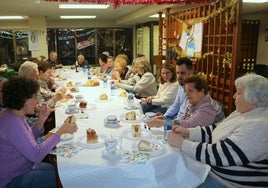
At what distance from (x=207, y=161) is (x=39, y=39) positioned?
8.08 meters

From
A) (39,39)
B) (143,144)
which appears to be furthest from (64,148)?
(39,39)

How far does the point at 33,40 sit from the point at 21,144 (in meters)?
7.66

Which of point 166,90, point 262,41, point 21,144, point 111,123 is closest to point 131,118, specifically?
point 111,123

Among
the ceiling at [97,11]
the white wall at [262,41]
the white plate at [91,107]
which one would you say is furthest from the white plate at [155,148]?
the white wall at [262,41]

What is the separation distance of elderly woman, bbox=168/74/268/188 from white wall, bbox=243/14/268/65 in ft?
20.4

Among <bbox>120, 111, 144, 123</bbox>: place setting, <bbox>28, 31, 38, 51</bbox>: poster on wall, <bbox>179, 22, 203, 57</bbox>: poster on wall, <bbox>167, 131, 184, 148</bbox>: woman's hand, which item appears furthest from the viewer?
<bbox>28, 31, 38, 51</bbox>: poster on wall

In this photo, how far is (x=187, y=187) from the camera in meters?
1.46

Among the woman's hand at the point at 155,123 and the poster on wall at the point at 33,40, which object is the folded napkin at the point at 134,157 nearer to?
the woman's hand at the point at 155,123

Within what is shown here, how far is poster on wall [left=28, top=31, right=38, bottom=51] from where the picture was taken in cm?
830

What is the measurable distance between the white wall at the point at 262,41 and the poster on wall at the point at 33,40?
655 cm

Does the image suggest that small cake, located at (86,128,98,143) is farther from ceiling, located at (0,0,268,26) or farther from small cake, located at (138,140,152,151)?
ceiling, located at (0,0,268,26)

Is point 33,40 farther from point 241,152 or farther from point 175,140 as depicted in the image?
point 241,152

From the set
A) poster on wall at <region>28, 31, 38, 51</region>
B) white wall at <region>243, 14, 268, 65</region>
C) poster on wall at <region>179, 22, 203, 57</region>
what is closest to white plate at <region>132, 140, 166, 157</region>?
poster on wall at <region>179, 22, 203, 57</region>

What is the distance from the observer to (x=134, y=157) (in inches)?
58.9
